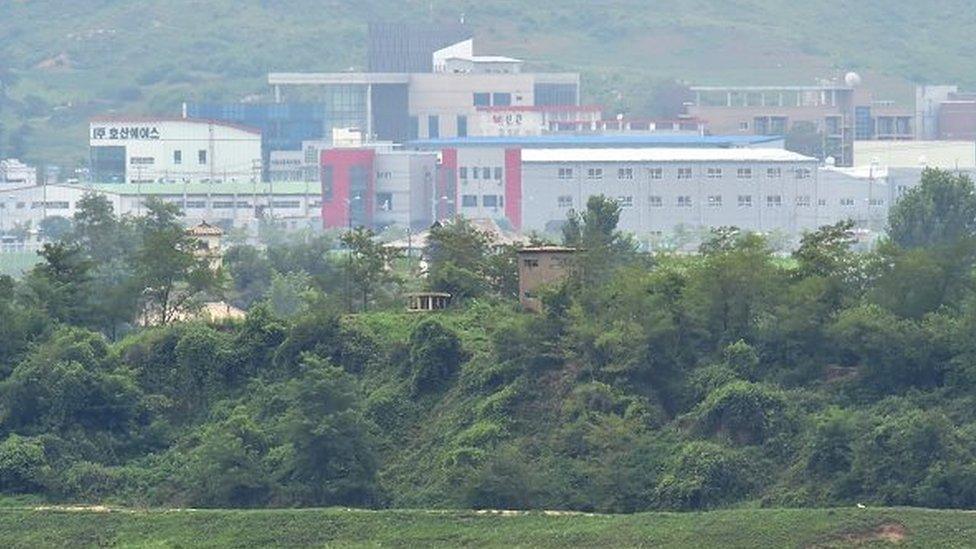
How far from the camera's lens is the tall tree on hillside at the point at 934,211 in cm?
8988

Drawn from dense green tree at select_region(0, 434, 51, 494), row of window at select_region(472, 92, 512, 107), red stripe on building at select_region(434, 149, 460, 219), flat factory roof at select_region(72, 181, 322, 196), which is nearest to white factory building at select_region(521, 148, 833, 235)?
red stripe on building at select_region(434, 149, 460, 219)

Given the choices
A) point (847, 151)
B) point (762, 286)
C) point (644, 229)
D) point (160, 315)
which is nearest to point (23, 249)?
point (644, 229)

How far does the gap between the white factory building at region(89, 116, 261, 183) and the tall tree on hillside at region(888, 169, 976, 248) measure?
6686cm

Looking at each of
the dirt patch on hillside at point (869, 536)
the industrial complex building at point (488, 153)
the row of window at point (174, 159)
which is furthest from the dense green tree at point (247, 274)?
the row of window at point (174, 159)

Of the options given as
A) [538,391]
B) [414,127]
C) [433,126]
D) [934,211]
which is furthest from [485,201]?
[538,391]

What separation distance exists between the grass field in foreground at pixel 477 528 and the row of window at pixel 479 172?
3539 inches

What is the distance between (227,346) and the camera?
63.8 m

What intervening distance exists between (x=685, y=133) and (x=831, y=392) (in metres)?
103

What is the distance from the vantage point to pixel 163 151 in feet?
512

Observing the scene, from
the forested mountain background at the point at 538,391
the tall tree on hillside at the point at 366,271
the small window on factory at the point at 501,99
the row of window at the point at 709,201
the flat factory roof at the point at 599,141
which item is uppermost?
the small window on factory at the point at 501,99

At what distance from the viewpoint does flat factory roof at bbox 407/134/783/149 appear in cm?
14857

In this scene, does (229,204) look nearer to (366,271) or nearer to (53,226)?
(53,226)

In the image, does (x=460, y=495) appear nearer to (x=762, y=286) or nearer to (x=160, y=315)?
(x=762, y=286)

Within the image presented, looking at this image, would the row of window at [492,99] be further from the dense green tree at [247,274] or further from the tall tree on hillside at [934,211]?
the tall tree on hillside at [934,211]
